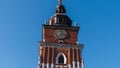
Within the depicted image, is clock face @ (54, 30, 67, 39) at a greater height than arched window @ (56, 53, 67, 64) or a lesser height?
greater

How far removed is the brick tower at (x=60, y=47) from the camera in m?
52.7

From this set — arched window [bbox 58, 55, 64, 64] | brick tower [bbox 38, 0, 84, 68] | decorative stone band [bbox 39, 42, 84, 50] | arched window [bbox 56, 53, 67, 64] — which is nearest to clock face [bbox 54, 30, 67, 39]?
brick tower [bbox 38, 0, 84, 68]

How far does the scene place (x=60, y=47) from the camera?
178ft

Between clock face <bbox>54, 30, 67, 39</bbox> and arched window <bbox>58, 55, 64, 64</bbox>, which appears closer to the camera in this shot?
arched window <bbox>58, 55, 64, 64</bbox>

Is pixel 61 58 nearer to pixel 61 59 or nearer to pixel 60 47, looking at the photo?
pixel 61 59

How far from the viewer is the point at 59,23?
5750 cm

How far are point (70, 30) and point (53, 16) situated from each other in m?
4.38

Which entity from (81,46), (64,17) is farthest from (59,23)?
(81,46)

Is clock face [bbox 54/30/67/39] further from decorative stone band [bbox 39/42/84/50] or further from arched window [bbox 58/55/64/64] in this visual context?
arched window [bbox 58/55/64/64]

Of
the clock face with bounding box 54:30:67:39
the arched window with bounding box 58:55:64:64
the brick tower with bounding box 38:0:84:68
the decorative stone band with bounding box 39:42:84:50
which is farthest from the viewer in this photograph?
the clock face with bounding box 54:30:67:39

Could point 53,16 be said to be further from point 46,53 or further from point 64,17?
point 46,53

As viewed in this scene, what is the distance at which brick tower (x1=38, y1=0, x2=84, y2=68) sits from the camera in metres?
52.7

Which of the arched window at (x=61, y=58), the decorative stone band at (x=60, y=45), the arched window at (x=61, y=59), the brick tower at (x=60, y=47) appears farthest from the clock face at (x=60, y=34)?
the arched window at (x=61, y=59)

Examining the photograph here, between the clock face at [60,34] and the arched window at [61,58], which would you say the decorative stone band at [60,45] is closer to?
the arched window at [61,58]
